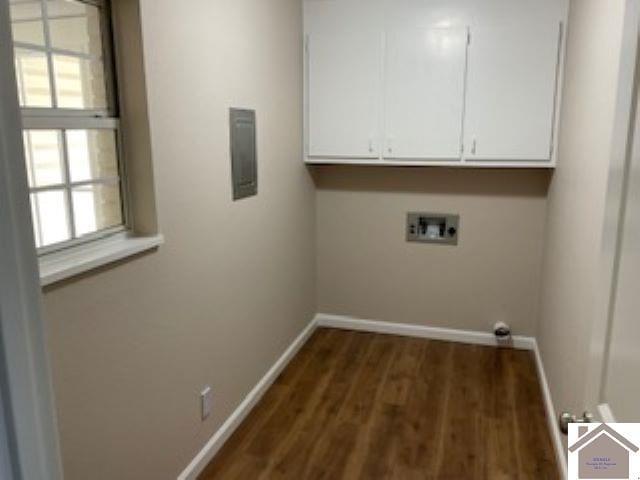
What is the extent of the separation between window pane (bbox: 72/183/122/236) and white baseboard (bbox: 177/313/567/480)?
1107mm

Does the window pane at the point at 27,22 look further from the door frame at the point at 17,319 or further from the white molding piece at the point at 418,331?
the white molding piece at the point at 418,331

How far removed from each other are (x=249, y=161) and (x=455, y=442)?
67.2 inches

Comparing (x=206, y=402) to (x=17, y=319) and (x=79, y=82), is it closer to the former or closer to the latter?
(x=79, y=82)

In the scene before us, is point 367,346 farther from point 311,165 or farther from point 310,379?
point 311,165

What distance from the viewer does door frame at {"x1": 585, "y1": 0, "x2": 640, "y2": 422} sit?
3.16 feet

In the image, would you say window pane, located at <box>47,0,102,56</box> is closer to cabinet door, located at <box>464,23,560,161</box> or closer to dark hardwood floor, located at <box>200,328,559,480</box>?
dark hardwood floor, located at <box>200,328,559,480</box>

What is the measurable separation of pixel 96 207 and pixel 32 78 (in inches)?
18.1

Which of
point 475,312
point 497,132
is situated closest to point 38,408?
point 497,132

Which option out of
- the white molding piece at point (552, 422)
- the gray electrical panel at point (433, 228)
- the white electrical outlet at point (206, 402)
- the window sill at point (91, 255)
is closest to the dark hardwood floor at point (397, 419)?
the white molding piece at point (552, 422)

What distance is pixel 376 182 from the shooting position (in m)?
3.51

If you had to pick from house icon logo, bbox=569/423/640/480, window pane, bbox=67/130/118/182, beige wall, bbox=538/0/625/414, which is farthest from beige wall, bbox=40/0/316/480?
beige wall, bbox=538/0/625/414

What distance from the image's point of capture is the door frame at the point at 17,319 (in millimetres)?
568

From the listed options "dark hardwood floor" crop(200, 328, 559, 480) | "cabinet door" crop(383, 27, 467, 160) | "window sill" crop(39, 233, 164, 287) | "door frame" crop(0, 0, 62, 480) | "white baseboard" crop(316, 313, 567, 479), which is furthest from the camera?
"white baseboard" crop(316, 313, 567, 479)

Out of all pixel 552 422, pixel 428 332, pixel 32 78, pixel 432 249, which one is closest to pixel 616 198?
pixel 32 78
